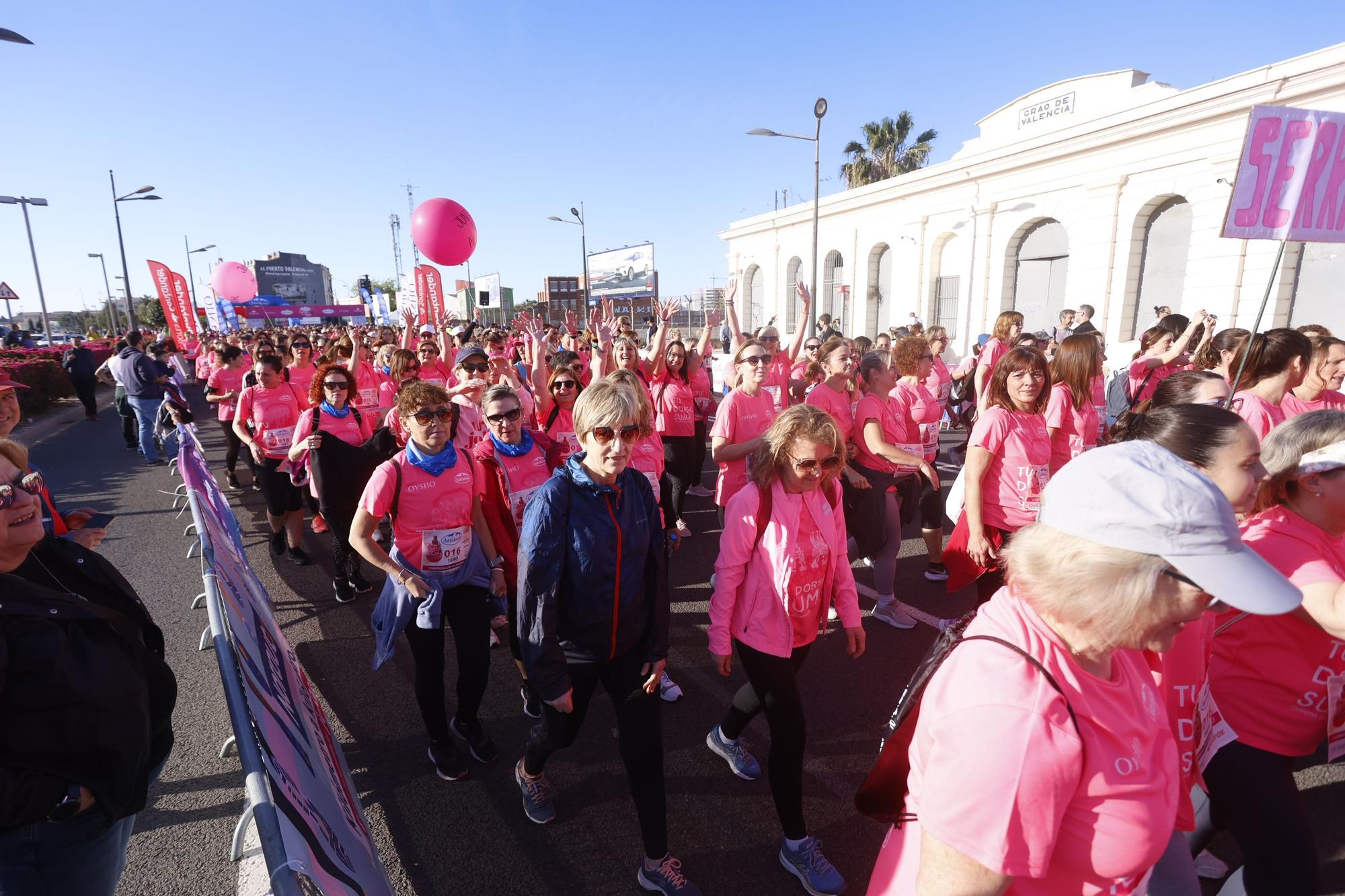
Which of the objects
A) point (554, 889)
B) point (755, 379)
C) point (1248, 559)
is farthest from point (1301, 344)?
point (554, 889)

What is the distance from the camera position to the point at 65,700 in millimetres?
1604

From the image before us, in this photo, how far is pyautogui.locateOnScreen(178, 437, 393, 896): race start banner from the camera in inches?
68.1

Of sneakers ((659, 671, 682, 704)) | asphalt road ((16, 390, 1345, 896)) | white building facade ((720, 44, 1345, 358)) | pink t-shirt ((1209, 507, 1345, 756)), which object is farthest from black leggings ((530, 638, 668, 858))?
white building facade ((720, 44, 1345, 358))

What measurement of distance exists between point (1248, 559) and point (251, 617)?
11.3ft

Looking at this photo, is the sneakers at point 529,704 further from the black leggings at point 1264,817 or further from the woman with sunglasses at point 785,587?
the black leggings at point 1264,817

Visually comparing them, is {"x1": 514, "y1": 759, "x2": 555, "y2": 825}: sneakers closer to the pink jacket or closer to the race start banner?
the race start banner

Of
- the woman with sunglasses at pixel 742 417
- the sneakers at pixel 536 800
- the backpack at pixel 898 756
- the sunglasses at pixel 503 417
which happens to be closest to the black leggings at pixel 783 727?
the backpack at pixel 898 756

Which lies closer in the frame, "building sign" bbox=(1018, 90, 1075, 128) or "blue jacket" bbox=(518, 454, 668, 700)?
"blue jacket" bbox=(518, 454, 668, 700)

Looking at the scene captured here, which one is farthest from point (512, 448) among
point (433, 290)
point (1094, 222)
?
point (1094, 222)

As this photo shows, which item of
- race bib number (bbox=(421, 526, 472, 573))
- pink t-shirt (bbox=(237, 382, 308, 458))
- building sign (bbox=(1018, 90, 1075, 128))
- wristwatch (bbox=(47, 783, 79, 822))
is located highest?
building sign (bbox=(1018, 90, 1075, 128))

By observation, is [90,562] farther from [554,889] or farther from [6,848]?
[554,889]

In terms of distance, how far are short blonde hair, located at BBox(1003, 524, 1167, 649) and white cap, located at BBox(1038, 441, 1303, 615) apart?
0.03 m

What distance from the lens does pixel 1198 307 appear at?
51.7 ft

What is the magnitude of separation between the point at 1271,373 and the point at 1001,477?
1.88 metres
